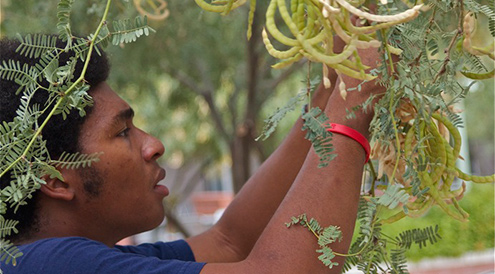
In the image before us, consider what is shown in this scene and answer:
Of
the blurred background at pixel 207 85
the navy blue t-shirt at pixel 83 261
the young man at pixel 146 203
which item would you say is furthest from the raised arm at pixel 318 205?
the blurred background at pixel 207 85

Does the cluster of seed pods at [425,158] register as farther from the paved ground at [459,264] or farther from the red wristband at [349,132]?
the paved ground at [459,264]

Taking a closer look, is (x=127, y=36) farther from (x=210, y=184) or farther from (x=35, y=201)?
(x=210, y=184)

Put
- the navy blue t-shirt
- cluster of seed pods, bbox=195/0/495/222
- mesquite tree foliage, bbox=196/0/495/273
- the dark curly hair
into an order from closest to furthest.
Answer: cluster of seed pods, bbox=195/0/495/222 < mesquite tree foliage, bbox=196/0/495/273 < the navy blue t-shirt < the dark curly hair

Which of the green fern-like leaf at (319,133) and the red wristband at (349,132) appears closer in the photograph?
the green fern-like leaf at (319,133)

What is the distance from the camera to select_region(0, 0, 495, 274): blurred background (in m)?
4.00

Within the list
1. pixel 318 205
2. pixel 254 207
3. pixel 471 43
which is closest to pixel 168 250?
pixel 254 207

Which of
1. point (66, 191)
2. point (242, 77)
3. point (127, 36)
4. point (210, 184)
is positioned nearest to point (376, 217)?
point (127, 36)

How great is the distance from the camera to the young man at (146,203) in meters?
1.34

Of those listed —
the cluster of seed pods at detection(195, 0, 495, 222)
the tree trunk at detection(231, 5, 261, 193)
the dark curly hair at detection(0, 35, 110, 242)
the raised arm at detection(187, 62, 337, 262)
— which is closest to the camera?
the cluster of seed pods at detection(195, 0, 495, 222)

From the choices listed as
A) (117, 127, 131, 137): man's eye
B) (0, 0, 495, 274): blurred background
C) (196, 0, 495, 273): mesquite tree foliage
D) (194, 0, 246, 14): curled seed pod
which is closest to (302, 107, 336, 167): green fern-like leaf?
(196, 0, 495, 273): mesquite tree foliage

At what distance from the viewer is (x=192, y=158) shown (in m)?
11.3

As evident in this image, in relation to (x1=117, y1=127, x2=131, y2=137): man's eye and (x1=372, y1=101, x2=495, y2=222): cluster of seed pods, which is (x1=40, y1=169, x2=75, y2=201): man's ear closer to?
(x1=117, y1=127, x2=131, y2=137): man's eye

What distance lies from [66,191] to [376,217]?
757mm

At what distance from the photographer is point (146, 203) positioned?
1681 millimetres
